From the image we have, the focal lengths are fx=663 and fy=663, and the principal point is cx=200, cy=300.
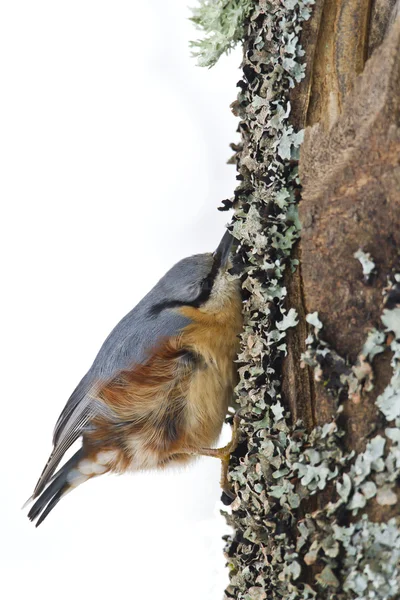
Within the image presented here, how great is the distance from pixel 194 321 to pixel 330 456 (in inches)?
19.2

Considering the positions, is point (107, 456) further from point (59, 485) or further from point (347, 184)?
point (347, 184)

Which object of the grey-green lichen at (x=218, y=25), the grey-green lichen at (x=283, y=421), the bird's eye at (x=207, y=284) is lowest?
the grey-green lichen at (x=283, y=421)

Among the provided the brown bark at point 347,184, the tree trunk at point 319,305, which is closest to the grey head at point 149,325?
the tree trunk at point 319,305

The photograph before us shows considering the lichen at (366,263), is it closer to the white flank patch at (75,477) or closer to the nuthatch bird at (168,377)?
the nuthatch bird at (168,377)

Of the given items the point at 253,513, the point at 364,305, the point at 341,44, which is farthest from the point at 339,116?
the point at 253,513

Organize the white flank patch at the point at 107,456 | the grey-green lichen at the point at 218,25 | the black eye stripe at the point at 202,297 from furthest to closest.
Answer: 1. the white flank patch at the point at 107,456
2. the black eye stripe at the point at 202,297
3. the grey-green lichen at the point at 218,25

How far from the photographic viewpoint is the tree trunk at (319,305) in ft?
3.05

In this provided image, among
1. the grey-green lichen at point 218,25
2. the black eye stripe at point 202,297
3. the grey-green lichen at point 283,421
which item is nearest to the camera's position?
the grey-green lichen at point 283,421

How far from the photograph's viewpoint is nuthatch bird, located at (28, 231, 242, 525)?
1347 millimetres

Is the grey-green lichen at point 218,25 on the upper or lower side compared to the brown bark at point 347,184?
upper

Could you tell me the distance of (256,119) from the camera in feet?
3.82

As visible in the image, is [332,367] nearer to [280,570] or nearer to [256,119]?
[280,570]

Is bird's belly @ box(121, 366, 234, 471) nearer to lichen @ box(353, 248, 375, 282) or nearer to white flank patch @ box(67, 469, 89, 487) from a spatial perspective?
white flank patch @ box(67, 469, 89, 487)

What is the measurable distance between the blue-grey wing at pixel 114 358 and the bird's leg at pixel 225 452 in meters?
0.23
